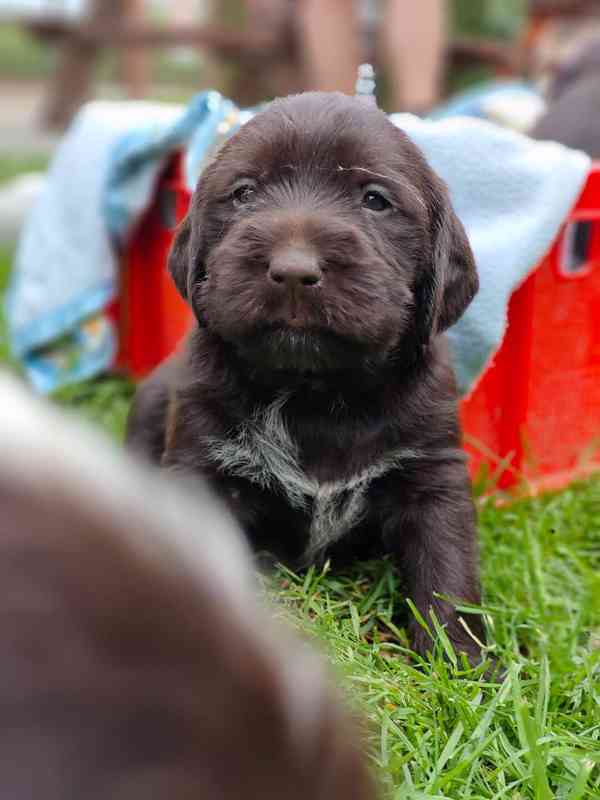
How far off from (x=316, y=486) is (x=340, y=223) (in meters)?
0.60

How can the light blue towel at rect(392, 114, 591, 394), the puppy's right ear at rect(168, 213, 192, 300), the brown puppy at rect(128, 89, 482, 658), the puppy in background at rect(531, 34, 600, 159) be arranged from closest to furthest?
1. the brown puppy at rect(128, 89, 482, 658)
2. the puppy's right ear at rect(168, 213, 192, 300)
3. the light blue towel at rect(392, 114, 591, 394)
4. the puppy in background at rect(531, 34, 600, 159)

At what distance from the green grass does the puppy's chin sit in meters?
0.48

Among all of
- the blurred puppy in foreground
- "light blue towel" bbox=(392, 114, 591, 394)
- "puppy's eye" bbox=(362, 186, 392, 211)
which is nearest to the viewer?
the blurred puppy in foreground

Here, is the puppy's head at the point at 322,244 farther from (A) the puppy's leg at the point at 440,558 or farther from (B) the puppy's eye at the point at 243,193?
(A) the puppy's leg at the point at 440,558

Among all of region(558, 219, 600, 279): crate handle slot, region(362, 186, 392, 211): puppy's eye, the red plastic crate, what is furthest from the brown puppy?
region(558, 219, 600, 279): crate handle slot

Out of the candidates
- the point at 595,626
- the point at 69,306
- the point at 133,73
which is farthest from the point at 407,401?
the point at 133,73

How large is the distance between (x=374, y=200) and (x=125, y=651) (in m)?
1.72

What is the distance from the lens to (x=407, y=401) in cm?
249

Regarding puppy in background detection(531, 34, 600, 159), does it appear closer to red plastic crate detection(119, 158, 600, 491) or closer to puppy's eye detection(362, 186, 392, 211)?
red plastic crate detection(119, 158, 600, 491)

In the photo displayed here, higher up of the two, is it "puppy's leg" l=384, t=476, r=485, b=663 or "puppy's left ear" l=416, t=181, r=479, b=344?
"puppy's left ear" l=416, t=181, r=479, b=344

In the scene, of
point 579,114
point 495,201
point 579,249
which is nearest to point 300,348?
point 495,201

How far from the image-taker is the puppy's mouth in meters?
2.18

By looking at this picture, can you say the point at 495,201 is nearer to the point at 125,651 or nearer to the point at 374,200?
the point at 374,200

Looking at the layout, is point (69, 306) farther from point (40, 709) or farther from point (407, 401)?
point (40, 709)
